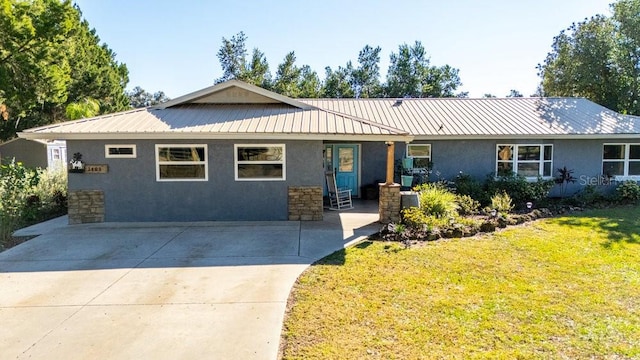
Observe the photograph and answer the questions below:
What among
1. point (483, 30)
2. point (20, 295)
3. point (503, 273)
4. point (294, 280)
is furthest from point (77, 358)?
point (483, 30)

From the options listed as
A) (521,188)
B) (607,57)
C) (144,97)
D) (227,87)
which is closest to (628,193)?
(521,188)

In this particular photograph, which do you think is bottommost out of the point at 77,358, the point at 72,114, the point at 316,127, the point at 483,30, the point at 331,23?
the point at 77,358

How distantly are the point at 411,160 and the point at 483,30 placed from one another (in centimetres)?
631

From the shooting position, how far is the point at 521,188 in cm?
1260

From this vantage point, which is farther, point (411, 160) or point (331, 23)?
point (331, 23)

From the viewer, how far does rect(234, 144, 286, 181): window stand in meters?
10.2

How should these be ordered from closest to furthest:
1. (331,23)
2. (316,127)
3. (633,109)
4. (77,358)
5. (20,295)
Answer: (77,358), (20,295), (316,127), (331,23), (633,109)

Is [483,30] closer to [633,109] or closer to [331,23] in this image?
[331,23]

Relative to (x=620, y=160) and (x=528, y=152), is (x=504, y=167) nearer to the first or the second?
(x=528, y=152)

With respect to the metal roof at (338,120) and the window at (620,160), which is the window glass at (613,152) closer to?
the window at (620,160)

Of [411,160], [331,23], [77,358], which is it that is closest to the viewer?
[77,358]

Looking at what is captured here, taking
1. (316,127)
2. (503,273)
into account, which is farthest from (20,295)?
(503,273)

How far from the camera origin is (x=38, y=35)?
1570 cm

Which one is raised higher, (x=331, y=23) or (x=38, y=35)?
(x=331, y=23)
